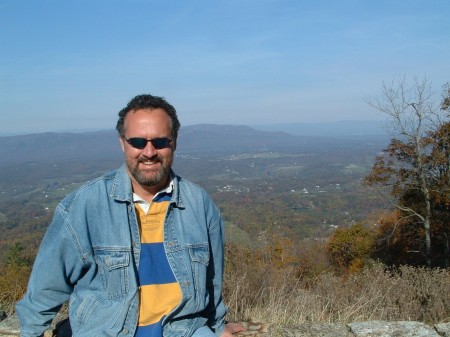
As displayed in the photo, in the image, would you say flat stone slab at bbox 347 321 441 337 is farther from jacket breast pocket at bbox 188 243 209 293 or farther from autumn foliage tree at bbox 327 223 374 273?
autumn foliage tree at bbox 327 223 374 273

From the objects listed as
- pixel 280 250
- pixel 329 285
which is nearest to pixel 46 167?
pixel 280 250

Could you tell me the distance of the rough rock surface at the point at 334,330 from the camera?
2438 millimetres

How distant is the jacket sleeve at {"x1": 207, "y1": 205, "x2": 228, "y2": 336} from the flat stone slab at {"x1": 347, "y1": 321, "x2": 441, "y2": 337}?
3.34 ft

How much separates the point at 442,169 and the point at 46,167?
81.1 metres

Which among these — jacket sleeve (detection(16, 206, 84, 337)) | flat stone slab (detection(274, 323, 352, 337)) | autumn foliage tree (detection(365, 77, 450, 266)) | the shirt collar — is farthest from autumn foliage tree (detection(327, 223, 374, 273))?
jacket sleeve (detection(16, 206, 84, 337))

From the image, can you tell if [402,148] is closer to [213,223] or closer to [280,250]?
[280,250]

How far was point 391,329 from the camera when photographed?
2.51m

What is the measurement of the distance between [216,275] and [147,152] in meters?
0.70

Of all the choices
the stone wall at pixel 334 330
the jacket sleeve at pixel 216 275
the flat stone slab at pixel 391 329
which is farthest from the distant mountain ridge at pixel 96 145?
the jacket sleeve at pixel 216 275

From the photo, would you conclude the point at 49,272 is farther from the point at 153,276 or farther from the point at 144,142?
the point at 144,142

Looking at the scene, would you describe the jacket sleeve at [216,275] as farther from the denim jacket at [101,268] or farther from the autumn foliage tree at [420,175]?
the autumn foliage tree at [420,175]

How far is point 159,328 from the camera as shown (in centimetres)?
171

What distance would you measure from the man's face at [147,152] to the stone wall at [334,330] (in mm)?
1166

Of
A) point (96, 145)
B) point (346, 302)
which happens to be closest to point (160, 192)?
point (346, 302)
